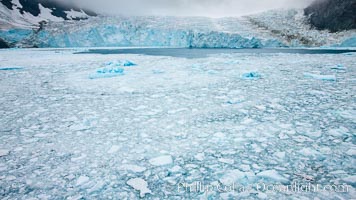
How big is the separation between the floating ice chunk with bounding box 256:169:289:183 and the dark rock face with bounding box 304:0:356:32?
40032 mm

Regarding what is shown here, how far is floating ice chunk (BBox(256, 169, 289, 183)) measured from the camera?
1.60 meters

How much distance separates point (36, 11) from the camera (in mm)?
61562

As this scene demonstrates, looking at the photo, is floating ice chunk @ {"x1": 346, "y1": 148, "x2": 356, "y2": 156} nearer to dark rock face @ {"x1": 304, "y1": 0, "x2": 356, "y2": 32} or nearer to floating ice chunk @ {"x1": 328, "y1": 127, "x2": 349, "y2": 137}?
floating ice chunk @ {"x1": 328, "y1": 127, "x2": 349, "y2": 137}

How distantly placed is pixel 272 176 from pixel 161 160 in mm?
953

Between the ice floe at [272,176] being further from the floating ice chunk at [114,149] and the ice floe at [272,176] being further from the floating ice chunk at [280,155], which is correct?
the floating ice chunk at [114,149]

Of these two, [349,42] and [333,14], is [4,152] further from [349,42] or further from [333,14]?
[333,14]

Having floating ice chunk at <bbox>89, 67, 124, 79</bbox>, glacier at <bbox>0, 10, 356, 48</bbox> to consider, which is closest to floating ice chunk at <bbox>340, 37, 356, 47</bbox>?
glacier at <bbox>0, 10, 356, 48</bbox>

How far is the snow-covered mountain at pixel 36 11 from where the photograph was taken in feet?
170

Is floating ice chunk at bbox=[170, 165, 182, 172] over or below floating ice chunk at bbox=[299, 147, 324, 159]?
below

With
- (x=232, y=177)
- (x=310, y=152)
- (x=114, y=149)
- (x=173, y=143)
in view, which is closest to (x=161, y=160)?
(x=173, y=143)

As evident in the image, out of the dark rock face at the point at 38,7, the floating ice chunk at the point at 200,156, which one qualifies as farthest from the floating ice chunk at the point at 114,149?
the dark rock face at the point at 38,7

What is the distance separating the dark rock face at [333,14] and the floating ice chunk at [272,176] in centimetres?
4003

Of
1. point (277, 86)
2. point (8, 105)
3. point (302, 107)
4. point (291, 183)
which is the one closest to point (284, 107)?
point (302, 107)

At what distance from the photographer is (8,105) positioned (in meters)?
3.53
